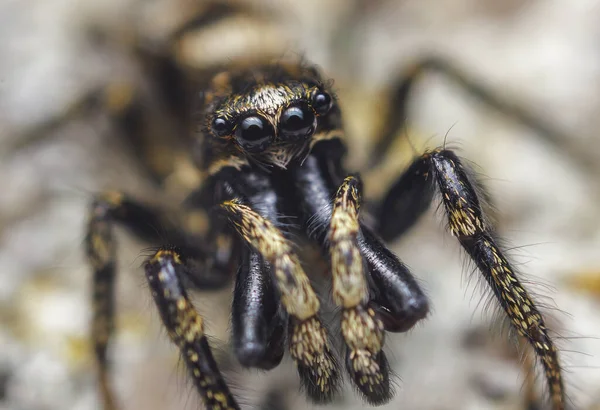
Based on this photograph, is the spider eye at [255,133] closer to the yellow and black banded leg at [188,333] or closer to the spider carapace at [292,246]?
the spider carapace at [292,246]

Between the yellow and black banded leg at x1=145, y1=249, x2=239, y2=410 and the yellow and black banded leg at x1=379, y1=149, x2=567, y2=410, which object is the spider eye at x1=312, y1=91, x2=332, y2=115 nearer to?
the yellow and black banded leg at x1=379, y1=149, x2=567, y2=410

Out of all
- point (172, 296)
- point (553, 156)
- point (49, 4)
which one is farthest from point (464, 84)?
point (49, 4)

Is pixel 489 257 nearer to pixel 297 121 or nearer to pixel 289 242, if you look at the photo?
pixel 289 242

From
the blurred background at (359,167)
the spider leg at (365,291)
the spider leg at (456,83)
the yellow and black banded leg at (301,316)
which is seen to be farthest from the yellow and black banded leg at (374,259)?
the spider leg at (456,83)

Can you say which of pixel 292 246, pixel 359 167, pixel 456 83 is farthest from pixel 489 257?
pixel 456 83

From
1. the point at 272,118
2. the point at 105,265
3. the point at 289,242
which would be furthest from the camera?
the point at 105,265

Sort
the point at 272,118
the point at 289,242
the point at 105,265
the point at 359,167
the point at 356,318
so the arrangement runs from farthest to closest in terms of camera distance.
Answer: the point at 359,167 → the point at 105,265 → the point at 272,118 → the point at 289,242 → the point at 356,318
